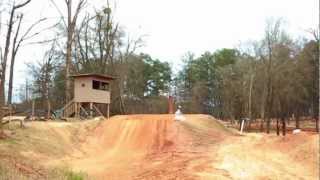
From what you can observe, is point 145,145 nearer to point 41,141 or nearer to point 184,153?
point 184,153

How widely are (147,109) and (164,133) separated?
3736 cm

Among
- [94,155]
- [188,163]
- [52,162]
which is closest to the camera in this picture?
[188,163]

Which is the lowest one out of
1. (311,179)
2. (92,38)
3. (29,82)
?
(311,179)

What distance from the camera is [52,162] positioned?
835 inches

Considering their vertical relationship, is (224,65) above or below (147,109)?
above

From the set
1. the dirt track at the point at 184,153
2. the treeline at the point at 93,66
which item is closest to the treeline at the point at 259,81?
the treeline at the point at 93,66

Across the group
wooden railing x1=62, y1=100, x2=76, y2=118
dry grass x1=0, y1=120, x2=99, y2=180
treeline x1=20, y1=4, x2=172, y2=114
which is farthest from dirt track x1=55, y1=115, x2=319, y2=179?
treeline x1=20, y1=4, x2=172, y2=114

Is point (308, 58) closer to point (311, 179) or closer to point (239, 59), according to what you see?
point (239, 59)

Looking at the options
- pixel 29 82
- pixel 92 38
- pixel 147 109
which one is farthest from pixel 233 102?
pixel 29 82

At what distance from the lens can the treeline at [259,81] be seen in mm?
53688

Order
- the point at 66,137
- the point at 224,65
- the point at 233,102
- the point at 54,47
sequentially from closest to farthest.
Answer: the point at 66,137 → the point at 54,47 → the point at 233,102 → the point at 224,65

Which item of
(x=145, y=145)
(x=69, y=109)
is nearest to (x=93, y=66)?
(x=69, y=109)

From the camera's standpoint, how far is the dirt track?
60.1 feet

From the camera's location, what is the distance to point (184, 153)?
894 inches
